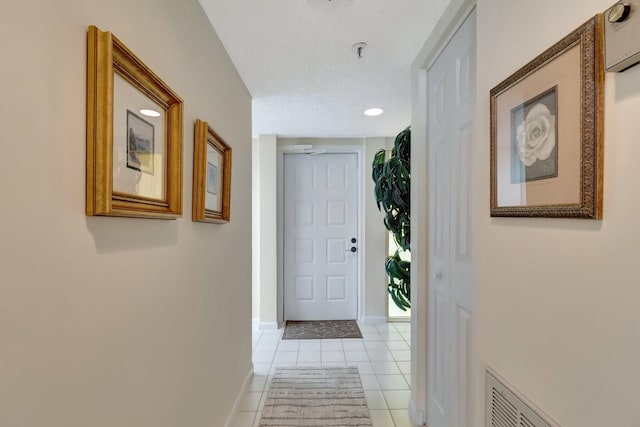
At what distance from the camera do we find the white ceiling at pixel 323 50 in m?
1.58

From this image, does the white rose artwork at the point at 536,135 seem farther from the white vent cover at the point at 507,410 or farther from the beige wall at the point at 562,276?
the white vent cover at the point at 507,410

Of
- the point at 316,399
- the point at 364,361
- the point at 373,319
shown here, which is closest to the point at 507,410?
the point at 316,399

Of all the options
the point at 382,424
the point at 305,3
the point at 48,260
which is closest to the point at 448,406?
the point at 382,424

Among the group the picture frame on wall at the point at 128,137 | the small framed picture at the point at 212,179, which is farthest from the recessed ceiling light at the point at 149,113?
the small framed picture at the point at 212,179

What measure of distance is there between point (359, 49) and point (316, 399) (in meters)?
2.33

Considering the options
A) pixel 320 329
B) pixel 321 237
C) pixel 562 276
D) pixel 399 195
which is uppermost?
pixel 399 195

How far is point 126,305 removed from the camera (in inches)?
37.3

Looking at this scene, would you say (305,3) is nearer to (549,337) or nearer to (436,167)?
(436,167)

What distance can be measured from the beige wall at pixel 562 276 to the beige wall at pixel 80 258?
1.12 metres

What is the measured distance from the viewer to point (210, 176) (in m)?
1.70

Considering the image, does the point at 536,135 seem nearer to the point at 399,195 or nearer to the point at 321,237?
the point at 399,195

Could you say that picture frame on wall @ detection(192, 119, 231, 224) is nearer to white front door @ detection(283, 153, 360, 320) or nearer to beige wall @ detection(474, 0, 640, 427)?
beige wall @ detection(474, 0, 640, 427)

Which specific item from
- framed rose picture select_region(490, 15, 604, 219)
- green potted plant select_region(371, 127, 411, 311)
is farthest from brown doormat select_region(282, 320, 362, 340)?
framed rose picture select_region(490, 15, 604, 219)

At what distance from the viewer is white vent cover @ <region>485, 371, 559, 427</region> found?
0.88 meters
